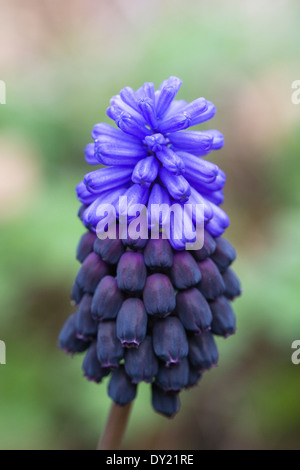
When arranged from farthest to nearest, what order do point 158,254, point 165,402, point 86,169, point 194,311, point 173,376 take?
point 86,169 < point 165,402 < point 173,376 < point 194,311 < point 158,254

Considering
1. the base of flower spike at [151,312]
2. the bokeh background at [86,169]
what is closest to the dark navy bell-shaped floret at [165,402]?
the base of flower spike at [151,312]

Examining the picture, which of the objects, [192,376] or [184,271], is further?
[192,376]

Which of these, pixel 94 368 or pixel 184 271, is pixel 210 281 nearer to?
pixel 184 271

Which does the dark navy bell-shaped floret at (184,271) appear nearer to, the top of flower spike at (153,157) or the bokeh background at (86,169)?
the top of flower spike at (153,157)

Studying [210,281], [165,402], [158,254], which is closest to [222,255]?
[210,281]

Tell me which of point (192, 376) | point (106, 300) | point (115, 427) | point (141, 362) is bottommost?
point (115, 427)

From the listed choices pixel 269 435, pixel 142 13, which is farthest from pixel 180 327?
pixel 142 13

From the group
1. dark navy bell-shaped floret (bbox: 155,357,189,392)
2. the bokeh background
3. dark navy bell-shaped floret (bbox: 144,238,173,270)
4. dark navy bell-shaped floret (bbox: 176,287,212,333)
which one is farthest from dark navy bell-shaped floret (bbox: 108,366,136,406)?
the bokeh background
